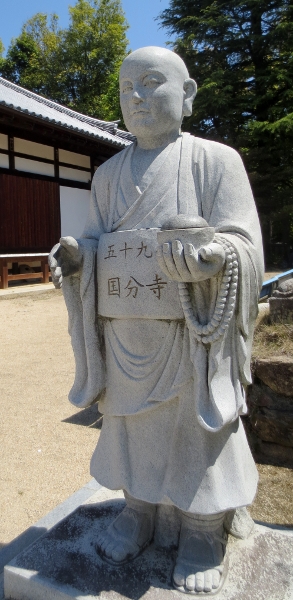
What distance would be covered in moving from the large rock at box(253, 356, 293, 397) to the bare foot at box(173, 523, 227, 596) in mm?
1930

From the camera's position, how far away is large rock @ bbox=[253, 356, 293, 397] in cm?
363

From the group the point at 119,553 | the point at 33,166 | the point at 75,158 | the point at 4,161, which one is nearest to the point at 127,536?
the point at 119,553

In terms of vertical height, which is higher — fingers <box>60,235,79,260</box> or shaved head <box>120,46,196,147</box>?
shaved head <box>120,46,196,147</box>

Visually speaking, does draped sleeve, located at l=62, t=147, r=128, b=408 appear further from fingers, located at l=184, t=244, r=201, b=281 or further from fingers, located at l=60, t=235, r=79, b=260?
fingers, located at l=184, t=244, r=201, b=281

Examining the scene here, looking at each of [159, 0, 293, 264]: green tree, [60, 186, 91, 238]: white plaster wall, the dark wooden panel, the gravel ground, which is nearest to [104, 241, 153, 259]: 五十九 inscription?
the gravel ground

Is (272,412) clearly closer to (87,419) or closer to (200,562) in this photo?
(87,419)

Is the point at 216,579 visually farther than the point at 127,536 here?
No

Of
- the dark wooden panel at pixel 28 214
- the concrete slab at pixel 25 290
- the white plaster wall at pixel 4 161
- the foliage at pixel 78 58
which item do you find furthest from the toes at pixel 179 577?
the foliage at pixel 78 58

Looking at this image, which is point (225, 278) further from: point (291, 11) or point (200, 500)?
point (291, 11)

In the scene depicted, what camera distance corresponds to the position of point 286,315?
15.6ft

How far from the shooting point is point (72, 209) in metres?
12.9

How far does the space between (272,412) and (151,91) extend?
9.43 ft

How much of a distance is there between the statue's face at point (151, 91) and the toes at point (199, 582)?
5.89ft

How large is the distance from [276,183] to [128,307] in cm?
Result: 1507
